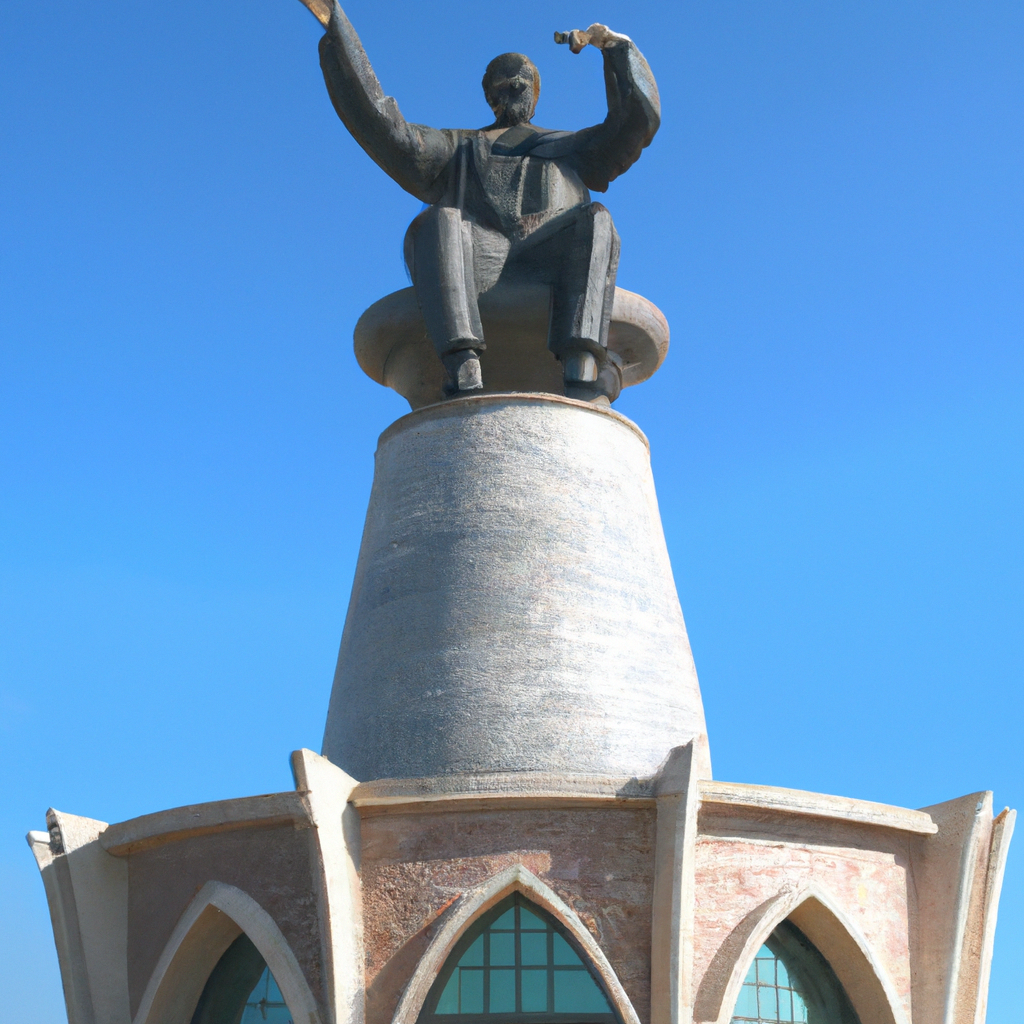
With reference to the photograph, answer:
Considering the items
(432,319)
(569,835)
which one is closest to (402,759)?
(569,835)

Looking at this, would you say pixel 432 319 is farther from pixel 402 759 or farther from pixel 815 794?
pixel 815 794

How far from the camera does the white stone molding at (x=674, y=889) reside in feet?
25.0

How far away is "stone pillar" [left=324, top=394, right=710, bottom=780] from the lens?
28.5 feet

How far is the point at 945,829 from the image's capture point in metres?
8.86

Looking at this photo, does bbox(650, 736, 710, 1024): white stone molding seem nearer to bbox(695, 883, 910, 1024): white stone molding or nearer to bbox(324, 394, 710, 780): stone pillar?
bbox(695, 883, 910, 1024): white stone molding

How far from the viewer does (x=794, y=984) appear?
8.65 meters

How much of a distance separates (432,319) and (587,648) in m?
2.74

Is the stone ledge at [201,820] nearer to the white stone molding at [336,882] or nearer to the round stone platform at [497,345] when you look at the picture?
the white stone molding at [336,882]

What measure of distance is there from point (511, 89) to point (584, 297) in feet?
7.16

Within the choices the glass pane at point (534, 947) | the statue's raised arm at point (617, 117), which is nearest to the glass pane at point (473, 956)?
the glass pane at point (534, 947)

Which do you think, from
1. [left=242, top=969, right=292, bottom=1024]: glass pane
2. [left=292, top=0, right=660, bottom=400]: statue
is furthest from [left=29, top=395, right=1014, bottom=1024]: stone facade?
[left=292, top=0, right=660, bottom=400]: statue

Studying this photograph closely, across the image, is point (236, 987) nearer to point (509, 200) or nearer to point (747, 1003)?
point (747, 1003)

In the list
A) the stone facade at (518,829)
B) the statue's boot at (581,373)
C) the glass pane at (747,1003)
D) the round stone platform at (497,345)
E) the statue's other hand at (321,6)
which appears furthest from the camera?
the round stone platform at (497,345)

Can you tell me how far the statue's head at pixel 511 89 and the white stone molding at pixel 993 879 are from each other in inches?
246
